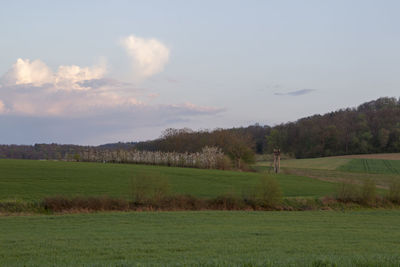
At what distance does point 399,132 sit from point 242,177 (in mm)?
65049

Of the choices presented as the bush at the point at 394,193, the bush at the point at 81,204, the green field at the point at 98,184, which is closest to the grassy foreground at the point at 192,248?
the bush at the point at 81,204

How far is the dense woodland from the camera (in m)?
91.8

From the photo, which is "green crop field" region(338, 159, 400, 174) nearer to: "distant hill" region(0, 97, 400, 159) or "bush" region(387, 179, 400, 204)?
"distant hill" region(0, 97, 400, 159)

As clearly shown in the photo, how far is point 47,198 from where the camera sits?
92.4ft

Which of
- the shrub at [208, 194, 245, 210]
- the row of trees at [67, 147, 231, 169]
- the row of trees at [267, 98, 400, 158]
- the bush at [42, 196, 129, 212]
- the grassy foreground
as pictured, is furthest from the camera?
the row of trees at [267, 98, 400, 158]

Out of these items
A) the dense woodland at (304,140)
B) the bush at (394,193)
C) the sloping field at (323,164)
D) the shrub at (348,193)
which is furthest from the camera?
the dense woodland at (304,140)

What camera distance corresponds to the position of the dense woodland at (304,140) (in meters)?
91.8

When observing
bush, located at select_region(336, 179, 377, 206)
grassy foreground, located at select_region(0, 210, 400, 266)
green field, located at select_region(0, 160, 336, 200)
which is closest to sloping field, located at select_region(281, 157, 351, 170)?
green field, located at select_region(0, 160, 336, 200)

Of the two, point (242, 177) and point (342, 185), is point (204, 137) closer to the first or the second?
point (242, 177)

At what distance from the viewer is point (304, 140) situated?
118 m

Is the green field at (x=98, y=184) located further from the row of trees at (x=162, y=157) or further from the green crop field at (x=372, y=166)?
the green crop field at (x=372, y=166)

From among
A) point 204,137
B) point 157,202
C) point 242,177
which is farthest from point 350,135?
point 157,202

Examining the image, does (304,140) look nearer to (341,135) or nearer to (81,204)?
(341,135)

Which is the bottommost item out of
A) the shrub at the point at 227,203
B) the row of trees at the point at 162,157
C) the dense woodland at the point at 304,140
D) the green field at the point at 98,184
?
the shrub at the point at 227,203
